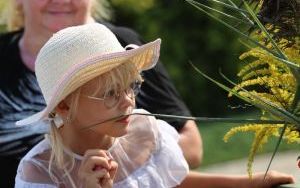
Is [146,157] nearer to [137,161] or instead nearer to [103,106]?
[137,161]

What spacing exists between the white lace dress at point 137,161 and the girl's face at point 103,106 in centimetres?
18

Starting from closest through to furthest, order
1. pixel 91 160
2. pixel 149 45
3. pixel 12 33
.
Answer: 1. pixel 91 160
2. pixel 149 45
3. pixel 12 33

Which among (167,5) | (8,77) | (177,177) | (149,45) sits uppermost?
(149,45)

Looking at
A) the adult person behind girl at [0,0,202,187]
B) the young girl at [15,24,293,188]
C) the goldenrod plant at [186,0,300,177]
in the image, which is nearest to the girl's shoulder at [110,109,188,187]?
the young girl at [15,24,293,188]

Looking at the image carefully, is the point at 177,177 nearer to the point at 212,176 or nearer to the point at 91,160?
the point at 212,176

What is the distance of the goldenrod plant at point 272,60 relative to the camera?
1860 mm

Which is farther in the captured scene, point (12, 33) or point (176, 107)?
point (12, 33)

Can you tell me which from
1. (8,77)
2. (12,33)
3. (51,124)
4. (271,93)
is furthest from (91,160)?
(12,33)

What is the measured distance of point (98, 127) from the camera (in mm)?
2676

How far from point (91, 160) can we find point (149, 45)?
41 centimetres

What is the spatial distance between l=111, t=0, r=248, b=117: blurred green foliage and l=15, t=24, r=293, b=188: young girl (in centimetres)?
677

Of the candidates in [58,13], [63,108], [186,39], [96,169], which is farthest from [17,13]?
[186,39]

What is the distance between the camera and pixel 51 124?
2803 millimetres

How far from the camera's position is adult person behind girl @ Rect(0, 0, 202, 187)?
3.85 m
